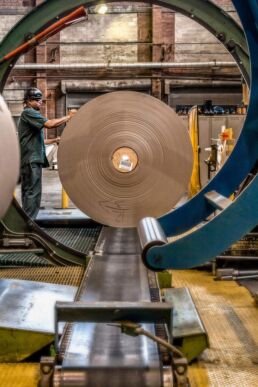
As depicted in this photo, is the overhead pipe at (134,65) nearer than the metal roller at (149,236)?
No

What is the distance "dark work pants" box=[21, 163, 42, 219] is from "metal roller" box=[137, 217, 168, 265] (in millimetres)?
2259

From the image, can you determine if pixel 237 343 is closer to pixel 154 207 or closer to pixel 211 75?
pixel 154 207

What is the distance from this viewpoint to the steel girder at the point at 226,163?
182cm

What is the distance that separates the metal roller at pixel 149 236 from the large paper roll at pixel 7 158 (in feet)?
2.43

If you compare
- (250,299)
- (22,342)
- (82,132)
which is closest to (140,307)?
(22,342)

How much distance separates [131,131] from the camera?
3201mm

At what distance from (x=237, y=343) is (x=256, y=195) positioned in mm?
891

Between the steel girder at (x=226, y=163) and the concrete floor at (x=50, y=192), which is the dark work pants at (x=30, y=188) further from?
the concrete floor at (x=50, y=192)

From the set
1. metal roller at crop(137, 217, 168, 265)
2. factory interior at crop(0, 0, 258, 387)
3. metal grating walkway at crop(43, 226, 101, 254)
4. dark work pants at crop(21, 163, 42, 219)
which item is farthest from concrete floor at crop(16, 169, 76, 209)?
metal roller at crop(137, 217, 168, 265)

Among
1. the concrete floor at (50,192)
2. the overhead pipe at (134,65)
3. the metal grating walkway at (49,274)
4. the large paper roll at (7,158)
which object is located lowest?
the concrete floor at (50,192)

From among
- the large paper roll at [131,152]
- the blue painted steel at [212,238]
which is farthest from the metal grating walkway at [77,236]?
the blue painted steel at [212,238]

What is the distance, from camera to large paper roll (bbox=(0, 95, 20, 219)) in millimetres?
1122

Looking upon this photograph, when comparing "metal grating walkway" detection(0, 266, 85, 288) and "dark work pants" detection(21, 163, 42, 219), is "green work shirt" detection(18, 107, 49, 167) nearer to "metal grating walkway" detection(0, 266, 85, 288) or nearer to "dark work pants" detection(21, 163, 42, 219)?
"dark work pants" detection(21, 163, 42, 219)

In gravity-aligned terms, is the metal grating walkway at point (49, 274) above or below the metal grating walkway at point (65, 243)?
below
